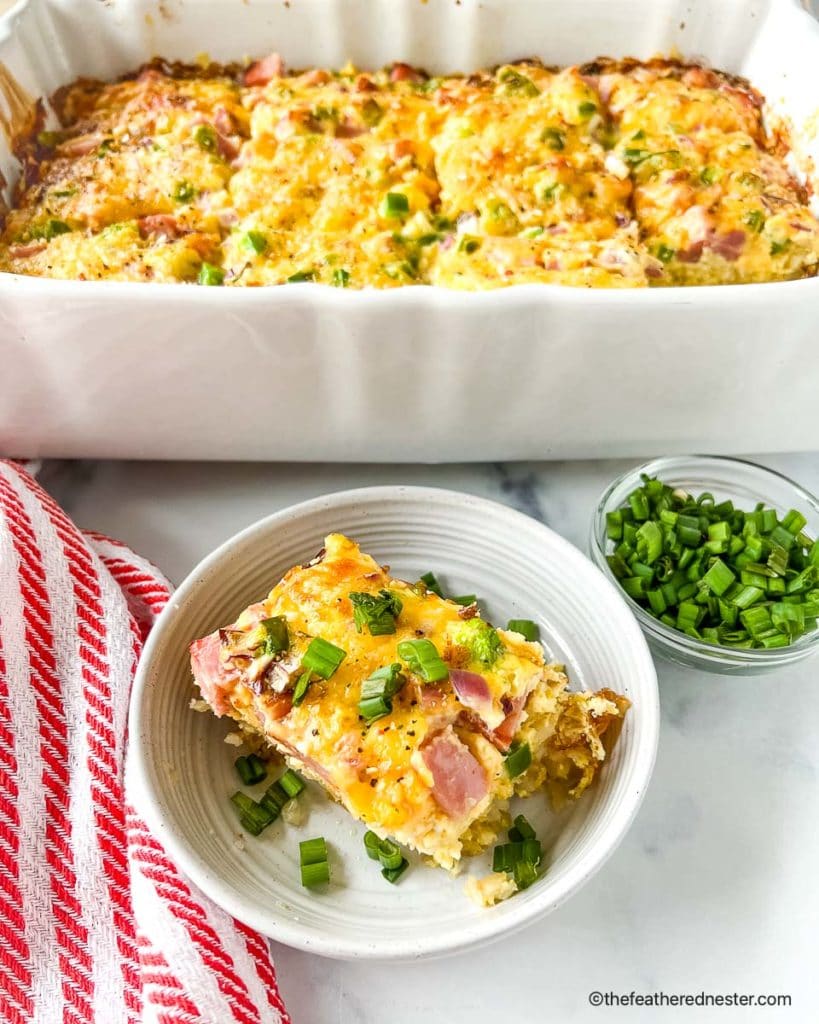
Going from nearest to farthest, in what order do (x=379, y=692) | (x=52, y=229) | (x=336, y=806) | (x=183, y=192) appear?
(x=379, y=692) < (x=336, y=806) < (x=52, y=229) < (x=183, y=192)

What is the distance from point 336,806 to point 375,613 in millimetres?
384

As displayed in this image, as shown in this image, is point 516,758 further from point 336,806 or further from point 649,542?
point 649,542

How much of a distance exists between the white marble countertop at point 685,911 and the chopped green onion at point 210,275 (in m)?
0.63

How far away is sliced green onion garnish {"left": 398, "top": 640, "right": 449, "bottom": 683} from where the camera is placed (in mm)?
1316

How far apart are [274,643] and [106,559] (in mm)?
616

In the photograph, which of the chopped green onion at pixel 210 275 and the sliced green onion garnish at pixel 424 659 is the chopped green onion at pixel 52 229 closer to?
the chopped green onion at pixel 210 275

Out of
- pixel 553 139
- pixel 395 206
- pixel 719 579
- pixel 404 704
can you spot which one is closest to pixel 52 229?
pixel 395 206

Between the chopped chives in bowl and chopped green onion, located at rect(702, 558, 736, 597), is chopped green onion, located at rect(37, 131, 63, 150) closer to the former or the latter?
the chopped chives in bowl

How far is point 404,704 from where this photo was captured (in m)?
1.33

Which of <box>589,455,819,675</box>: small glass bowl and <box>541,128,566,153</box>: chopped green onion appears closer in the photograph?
<box>589,455,819,675</box>: small glass bowl

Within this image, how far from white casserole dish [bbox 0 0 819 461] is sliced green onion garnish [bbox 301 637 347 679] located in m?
0.63

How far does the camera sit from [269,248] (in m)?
2.04

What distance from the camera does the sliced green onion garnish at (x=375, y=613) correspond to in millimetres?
1395

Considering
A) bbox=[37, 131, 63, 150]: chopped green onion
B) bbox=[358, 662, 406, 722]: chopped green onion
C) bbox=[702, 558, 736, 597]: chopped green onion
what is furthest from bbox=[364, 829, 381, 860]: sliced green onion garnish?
bbox=[37, 131, 63, 150]: chopped green onion
